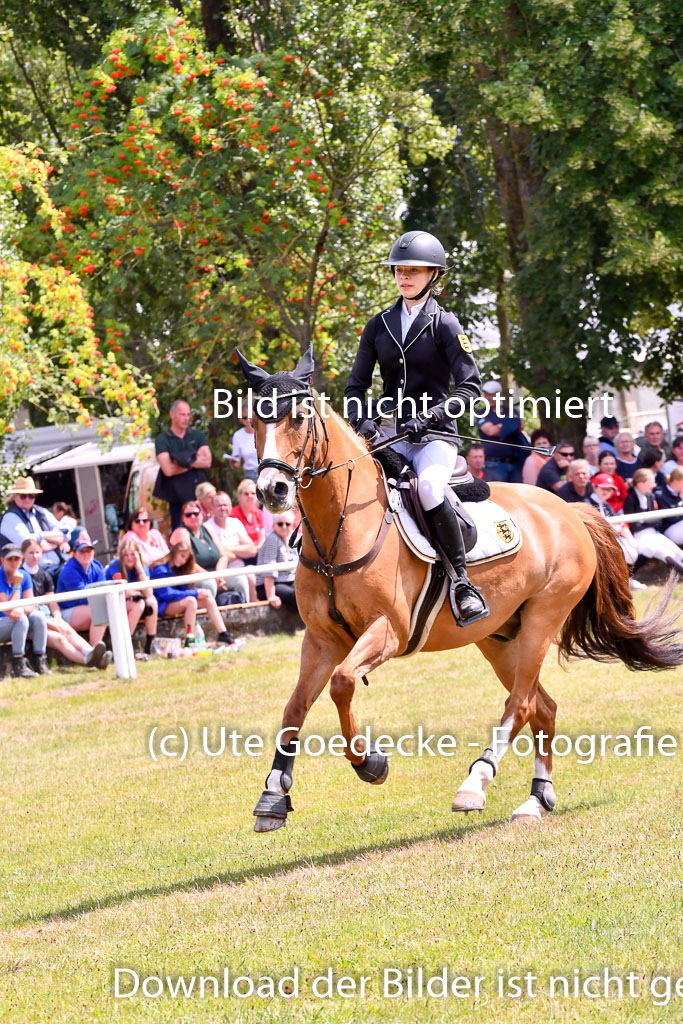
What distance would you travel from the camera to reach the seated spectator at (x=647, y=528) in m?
15.5

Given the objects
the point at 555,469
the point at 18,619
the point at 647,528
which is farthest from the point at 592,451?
the point at 18,619

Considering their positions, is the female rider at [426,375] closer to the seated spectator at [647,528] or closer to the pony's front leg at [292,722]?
the pony's front leg at [292,722]

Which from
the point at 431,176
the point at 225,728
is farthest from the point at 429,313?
the point at 431,176

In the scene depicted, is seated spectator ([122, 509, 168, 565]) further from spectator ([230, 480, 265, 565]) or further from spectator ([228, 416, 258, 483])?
spectator ([228, 416, 258, 483])

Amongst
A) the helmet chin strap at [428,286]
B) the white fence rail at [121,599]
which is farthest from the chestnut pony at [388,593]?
the white fence rail at [121,599]

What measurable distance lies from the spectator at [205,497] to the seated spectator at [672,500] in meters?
5.51

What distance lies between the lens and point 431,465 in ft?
23.4

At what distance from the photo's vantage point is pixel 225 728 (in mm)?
10602

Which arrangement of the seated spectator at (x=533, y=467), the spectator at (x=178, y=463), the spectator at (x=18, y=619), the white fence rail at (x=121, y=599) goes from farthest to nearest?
the seated spectator at (x=533, y=467)
the spectator at (x=178, y=463)
the spectator at (x=18, y=619)
the white fence rail at (x=121, y=599)

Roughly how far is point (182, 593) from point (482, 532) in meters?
7.29

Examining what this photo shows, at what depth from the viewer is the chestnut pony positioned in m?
6.32

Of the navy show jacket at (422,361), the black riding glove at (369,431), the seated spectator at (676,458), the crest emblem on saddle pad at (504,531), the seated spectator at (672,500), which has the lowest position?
the seated spectator at (672,500)

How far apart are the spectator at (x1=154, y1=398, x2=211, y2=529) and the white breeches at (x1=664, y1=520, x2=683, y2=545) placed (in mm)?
5699

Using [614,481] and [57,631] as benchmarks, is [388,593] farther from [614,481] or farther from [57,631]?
[614,481]
